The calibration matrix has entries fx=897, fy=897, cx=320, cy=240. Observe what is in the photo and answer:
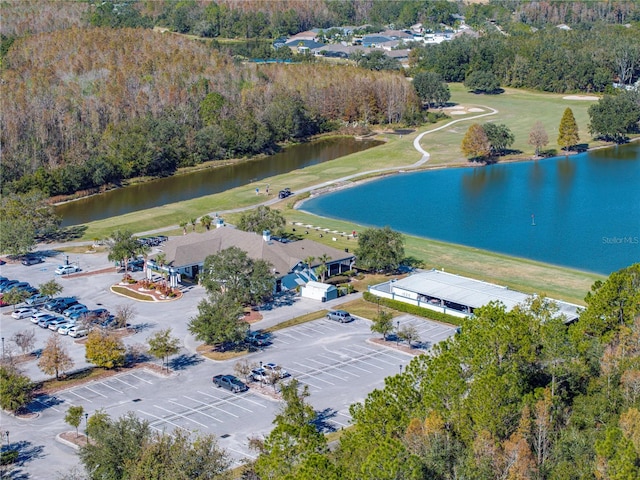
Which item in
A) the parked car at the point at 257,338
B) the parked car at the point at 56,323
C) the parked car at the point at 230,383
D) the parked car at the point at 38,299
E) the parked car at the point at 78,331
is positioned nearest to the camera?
Result: the parked car at the point at 230,383

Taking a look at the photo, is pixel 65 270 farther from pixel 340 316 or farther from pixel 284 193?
pixel 284 193

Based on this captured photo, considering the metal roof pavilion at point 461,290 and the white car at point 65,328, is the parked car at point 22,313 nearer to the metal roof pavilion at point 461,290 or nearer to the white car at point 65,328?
the white car at point 65,328

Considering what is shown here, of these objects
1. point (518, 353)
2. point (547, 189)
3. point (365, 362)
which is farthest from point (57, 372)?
point (547, 189)

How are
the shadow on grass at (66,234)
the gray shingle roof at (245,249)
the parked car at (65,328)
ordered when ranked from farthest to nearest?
the shadow on grass at (66,234) → the gray shingle roof at (245,249) → the parked car at (65,328)

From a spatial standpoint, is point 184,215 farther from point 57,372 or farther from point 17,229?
point 57,372

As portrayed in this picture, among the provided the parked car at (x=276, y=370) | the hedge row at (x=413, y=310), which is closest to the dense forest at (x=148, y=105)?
the hedge row at (x=413, y=310)

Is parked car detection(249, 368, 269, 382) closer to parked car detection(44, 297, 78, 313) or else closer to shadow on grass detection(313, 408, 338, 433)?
shadow on grass detection(313, 408, 338, 433)
